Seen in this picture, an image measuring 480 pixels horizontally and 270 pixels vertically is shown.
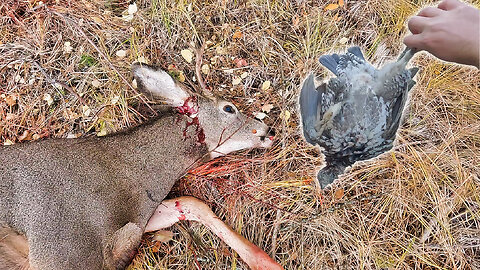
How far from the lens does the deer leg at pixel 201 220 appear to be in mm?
4062

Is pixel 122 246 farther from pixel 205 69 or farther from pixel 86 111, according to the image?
pixel 205 69

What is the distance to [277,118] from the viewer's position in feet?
14.6

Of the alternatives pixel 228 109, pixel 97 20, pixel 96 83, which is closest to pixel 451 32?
pixel 228 109

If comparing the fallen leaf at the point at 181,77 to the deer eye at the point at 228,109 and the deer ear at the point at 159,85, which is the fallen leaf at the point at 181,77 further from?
the deer eye at the point at 228,109

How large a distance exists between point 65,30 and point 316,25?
2.30 metres

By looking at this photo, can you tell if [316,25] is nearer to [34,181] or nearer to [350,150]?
[350,150]

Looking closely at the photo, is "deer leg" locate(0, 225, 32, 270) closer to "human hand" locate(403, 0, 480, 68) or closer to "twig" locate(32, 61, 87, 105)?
"twig" locate(32, 61, 87, 105)

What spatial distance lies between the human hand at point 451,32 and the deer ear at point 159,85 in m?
2.00

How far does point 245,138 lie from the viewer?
13.5 ft

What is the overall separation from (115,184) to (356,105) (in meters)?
1.84

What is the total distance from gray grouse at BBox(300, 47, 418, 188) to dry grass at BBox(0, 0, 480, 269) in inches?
31.7

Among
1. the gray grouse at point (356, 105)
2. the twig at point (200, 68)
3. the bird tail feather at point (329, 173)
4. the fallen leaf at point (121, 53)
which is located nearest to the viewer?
the gray grouse at point (356, 105)

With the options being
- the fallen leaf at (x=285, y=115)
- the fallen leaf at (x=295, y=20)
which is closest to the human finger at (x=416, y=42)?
the fallen leaf at (x=285, y=115)

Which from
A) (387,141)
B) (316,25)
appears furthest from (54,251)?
(316,25)
